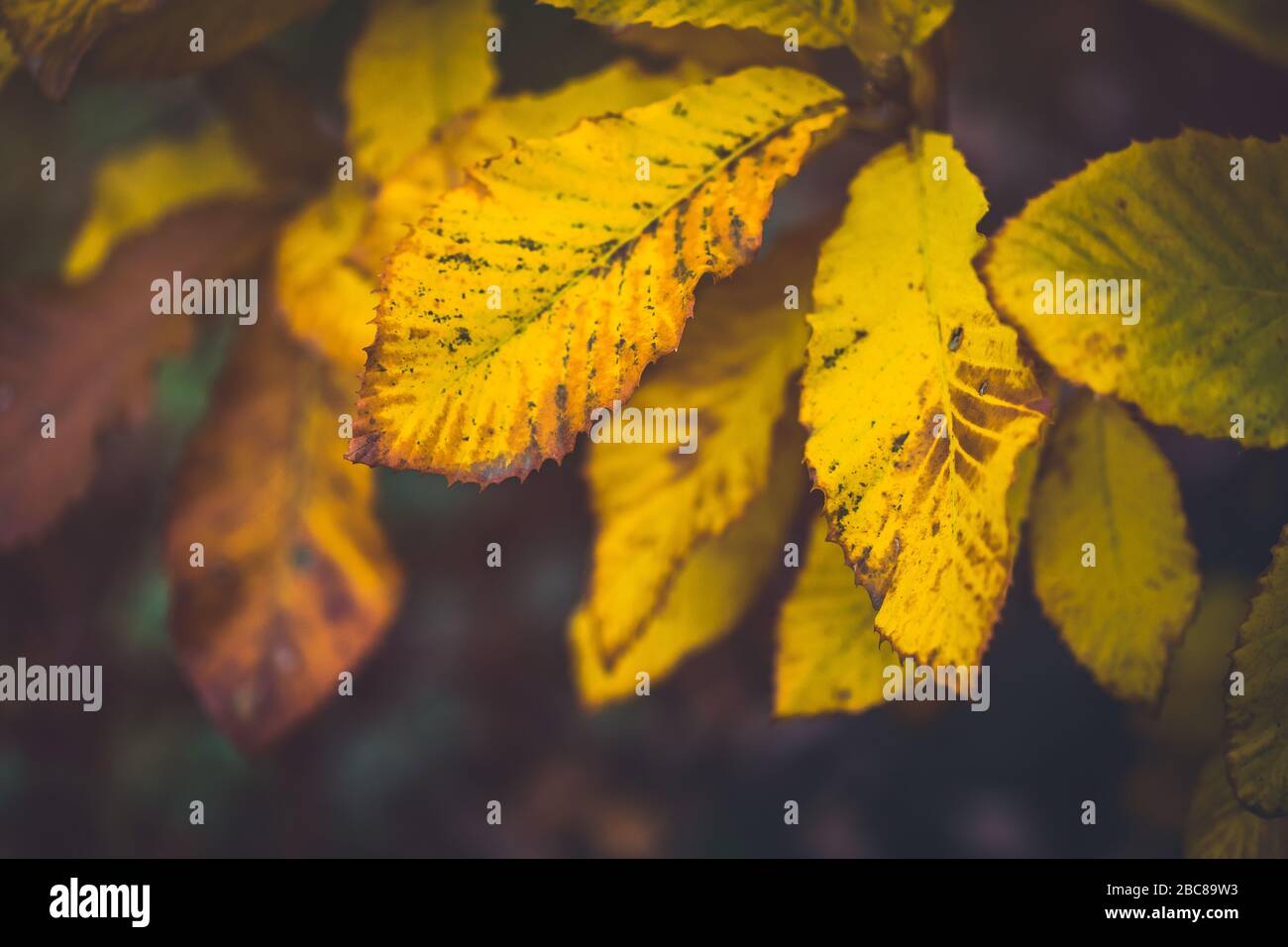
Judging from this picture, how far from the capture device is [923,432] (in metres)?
0.48

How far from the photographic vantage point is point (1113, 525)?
647 millimetres

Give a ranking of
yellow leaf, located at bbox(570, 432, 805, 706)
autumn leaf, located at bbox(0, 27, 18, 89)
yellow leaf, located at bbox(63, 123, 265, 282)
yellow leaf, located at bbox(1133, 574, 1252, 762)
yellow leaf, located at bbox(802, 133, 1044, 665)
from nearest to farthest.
→ yellow leaf, located at bbox(802, 133, 1044, 665) < autumn leaf, located at bbox(0, 27, 18, 89) < yellow leaf, located at bbox(570, 432, 805, 706) < yellow leaf, located at bbox(63, 123, 265, 282) < yellow leaf, located at bbox(1133, 574, 1252, 762)

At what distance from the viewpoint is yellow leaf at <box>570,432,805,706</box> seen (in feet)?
2.48

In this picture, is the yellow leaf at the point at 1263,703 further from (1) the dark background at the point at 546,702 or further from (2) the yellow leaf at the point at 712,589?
(1) the dark background at the point at 546,702

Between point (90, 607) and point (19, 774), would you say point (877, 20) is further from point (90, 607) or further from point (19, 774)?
point (19, 774)

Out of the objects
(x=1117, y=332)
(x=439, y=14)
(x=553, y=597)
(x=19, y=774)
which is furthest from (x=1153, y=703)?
(x=19, y=774)

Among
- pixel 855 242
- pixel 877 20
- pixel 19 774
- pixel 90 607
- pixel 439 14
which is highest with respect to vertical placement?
pixel 439 14

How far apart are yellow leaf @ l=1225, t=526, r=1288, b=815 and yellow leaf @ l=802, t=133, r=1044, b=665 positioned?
16 cm

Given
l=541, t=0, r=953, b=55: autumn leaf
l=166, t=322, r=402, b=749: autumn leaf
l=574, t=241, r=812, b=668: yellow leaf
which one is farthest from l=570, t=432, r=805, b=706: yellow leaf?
l=541, t=0, r=953, b=55: autumn leaf

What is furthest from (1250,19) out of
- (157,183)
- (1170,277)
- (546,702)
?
(546,702)

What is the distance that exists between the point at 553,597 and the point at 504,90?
0.83 meters

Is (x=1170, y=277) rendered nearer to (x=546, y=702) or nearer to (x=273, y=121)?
(x=273, y=121)

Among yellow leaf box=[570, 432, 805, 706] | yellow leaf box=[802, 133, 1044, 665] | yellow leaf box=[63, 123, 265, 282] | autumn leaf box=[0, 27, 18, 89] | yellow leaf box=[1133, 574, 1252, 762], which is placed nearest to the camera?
yellow leaf box=[802, 133, 1044, 665]

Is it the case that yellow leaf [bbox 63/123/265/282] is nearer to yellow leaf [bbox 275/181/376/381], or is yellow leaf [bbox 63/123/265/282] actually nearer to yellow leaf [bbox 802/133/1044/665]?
yellow leaf [bbox 275/181/376/381]
